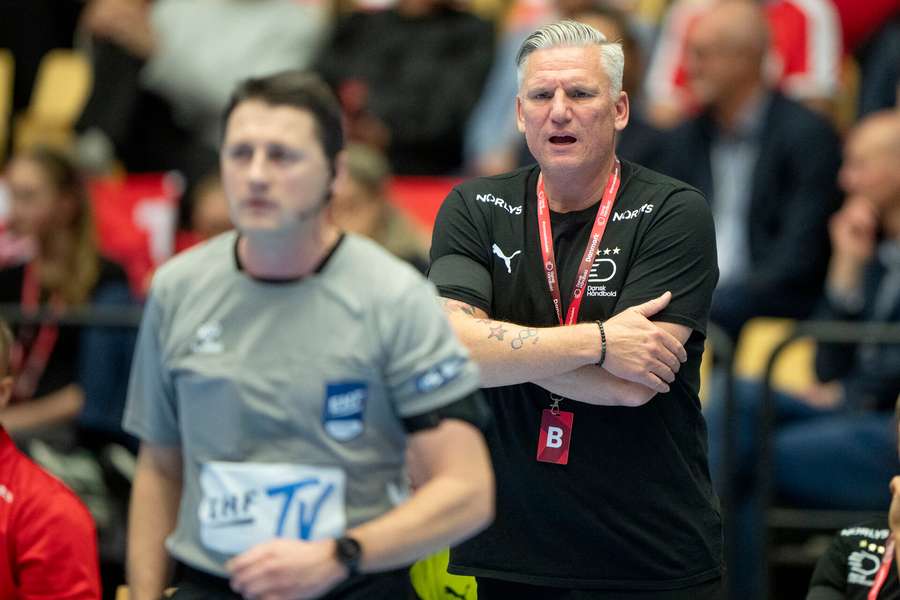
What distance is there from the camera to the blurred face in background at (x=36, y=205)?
7.50m

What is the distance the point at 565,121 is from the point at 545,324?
52 cm

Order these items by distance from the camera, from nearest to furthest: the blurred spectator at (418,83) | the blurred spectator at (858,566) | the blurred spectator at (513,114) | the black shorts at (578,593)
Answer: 1. the black shorts at (578,593)
2. the blurred spectator at (858,566)
3. the blurred spectator at (513,114)
4. the blurred spectator at (418,83)

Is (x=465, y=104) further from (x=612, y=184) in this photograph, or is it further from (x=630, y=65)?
(x=612, y=184)

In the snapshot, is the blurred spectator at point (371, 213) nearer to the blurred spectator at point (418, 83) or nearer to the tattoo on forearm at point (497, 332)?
the blurred spectator at point (418, 83)

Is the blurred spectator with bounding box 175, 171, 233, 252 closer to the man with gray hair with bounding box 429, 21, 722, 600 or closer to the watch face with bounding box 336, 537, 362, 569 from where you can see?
the man with gray hair with bounding box 429, 21, 722, 600

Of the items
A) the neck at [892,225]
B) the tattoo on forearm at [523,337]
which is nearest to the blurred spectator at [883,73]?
the neck at [892,225]

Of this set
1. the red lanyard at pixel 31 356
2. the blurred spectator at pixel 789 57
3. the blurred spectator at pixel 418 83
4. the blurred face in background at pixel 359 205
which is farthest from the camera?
the blurred spectator at pixel 418 83

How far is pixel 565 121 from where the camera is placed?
3.88m

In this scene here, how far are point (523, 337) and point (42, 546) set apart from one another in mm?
1329

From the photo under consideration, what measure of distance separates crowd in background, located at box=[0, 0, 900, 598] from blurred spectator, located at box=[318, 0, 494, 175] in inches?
0.5

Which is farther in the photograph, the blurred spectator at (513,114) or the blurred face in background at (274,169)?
the blurred spectator at (513,114)

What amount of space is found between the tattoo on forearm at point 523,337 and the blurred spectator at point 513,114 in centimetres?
338

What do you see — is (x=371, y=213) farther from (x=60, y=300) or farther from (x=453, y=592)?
(x=453, y=592)

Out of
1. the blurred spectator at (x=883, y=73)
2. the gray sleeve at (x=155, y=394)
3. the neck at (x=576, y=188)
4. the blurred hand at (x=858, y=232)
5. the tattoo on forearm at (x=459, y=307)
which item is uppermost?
the blurred spectator at (x=883, y=73)
